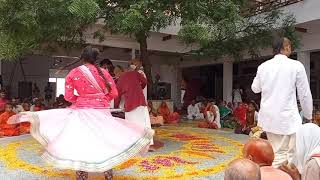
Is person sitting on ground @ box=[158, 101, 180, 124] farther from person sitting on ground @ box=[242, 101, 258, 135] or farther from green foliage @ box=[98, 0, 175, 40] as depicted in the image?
green foliage @ box=[98, 0, 175, 40]

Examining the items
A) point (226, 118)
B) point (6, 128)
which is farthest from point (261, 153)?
point (226, 118)

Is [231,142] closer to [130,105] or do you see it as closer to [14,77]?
[130,105]

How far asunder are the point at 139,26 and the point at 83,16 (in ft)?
2.71

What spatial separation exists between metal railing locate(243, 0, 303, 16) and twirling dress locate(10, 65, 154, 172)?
23.6ft

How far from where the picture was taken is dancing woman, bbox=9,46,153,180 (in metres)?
3.94

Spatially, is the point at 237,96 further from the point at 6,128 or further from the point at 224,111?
the point at 6,128

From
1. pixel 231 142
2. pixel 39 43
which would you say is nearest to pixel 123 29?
pixel 39 43

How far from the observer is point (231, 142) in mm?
8047

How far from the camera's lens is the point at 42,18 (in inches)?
251

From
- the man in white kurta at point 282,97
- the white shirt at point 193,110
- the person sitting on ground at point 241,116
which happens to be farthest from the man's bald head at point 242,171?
the white shirt at point 193,110

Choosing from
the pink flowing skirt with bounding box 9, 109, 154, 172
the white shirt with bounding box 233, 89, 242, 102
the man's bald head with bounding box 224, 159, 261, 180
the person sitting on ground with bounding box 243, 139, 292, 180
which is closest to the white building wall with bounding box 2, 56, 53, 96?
the white shirt with bounding box 233, 89, 242, 102

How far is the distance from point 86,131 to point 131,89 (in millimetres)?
2286

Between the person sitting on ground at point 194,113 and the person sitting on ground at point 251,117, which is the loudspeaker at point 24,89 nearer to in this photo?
the person sitting on ground at point 194,113

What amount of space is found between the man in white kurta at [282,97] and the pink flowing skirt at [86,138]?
1.29 meters
